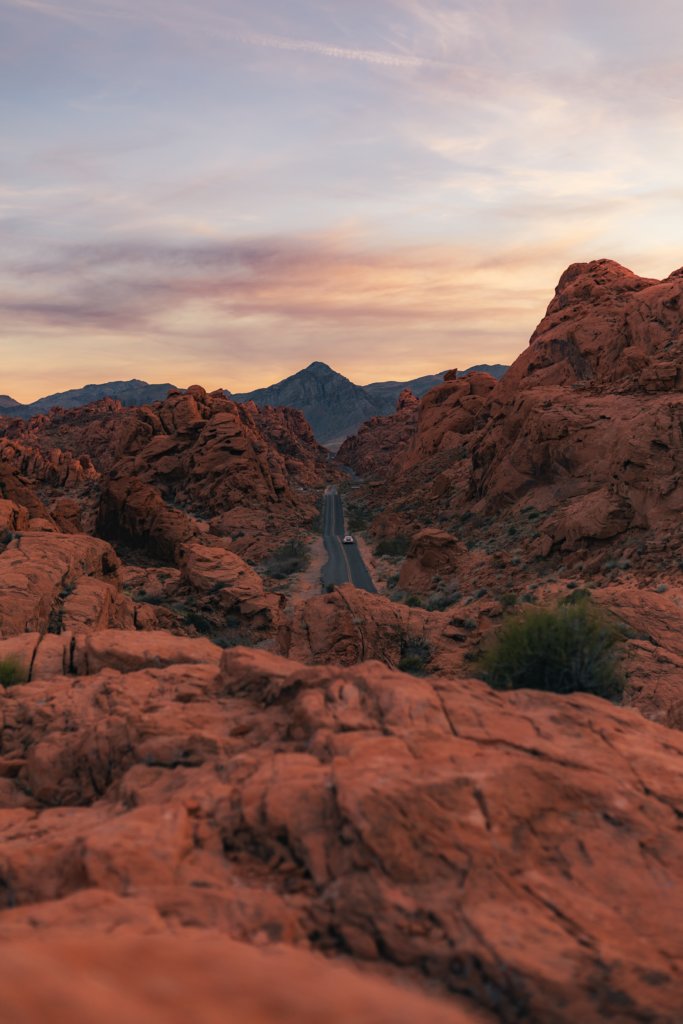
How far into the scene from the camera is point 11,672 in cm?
1203

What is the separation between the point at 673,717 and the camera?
12500 mm

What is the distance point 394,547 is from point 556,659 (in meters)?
44.5

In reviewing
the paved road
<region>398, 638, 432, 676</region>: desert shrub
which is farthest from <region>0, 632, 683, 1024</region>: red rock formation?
the paved road

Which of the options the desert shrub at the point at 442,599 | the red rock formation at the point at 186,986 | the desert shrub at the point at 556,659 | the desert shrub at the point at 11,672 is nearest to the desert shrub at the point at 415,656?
the desert shrub at the point at 556,659

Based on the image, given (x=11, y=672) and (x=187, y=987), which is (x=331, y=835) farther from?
(x=11, y=672)

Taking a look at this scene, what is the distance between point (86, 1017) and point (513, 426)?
2041 inches

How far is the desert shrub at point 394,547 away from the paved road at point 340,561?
2.01 metres

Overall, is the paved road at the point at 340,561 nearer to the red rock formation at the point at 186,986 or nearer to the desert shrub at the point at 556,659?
the desert shrub at the point at 556,659

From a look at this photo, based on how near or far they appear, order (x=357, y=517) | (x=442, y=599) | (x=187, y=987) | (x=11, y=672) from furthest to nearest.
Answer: (x=357, y=517) < (x=442, y=599) < (x=11, y=672) < (x=187, y=987)

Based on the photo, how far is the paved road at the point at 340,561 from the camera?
1845 inches

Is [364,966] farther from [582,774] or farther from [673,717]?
[673,717]

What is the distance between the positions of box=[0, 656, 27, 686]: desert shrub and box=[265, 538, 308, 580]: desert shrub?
35.7m

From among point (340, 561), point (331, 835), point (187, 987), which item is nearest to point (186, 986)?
point (187, 987)

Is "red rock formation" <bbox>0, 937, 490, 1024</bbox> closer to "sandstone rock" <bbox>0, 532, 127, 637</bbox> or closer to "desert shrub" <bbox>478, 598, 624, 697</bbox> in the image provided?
"desert shrub" <bbox>478, 598, 624, 697</bbox>
